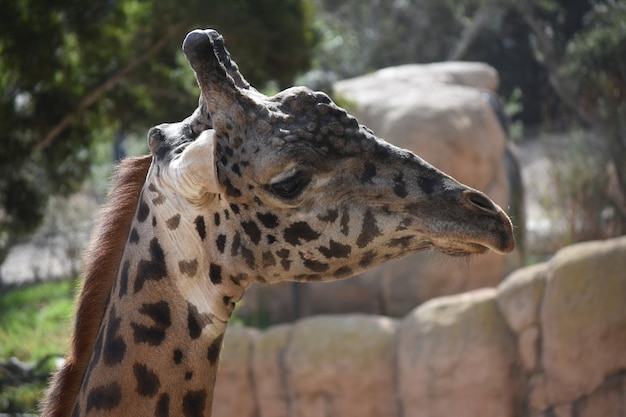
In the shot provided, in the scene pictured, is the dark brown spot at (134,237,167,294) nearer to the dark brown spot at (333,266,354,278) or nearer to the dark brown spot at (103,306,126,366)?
the dark brown spot at (103,306,126,366)

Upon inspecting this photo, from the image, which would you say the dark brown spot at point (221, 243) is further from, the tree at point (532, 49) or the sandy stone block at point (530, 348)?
the tree at point (532, 49)

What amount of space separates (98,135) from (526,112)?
25.6 ft

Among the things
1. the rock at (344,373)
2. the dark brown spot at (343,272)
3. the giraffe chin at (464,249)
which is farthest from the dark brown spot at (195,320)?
the rock at (344,373)

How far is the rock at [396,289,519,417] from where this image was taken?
5457 mm

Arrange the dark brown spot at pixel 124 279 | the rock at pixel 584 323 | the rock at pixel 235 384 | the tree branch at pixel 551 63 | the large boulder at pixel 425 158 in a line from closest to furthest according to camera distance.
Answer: the dark brown spot at pixel 124 279 → the rock at pixel 584 323 → the rock at pixel 235 384 → the large boulder at pixel 425 158 → the tree branch at pixel 551 63

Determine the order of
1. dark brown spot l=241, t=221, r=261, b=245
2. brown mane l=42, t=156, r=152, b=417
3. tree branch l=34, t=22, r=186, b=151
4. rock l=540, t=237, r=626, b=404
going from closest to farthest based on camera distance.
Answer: dark brown spot l=241, t=221, r=261, b=245 < brown mane l=42, t=156, r=152, b=417 < rock l=540, t=237, r=626, b=404 < tree branch l=34, t=22, r=186, b=151

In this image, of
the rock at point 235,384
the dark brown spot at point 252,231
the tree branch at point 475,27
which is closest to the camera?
the dark brown spot at point 252,231

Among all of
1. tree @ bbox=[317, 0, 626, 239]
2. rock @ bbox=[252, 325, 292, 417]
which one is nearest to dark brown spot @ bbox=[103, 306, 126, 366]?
rock @ bbox=[252, 325, 292, 417]

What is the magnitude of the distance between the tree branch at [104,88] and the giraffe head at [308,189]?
479 cm

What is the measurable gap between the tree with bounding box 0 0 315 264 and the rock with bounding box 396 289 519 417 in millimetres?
2573

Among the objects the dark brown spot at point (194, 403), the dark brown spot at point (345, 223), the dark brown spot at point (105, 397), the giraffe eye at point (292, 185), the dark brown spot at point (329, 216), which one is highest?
the giraffe eye at point (292, 185)

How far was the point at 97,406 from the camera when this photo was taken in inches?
Answer: 78.6

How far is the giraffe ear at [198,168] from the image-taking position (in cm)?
184

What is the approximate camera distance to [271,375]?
6.08m
